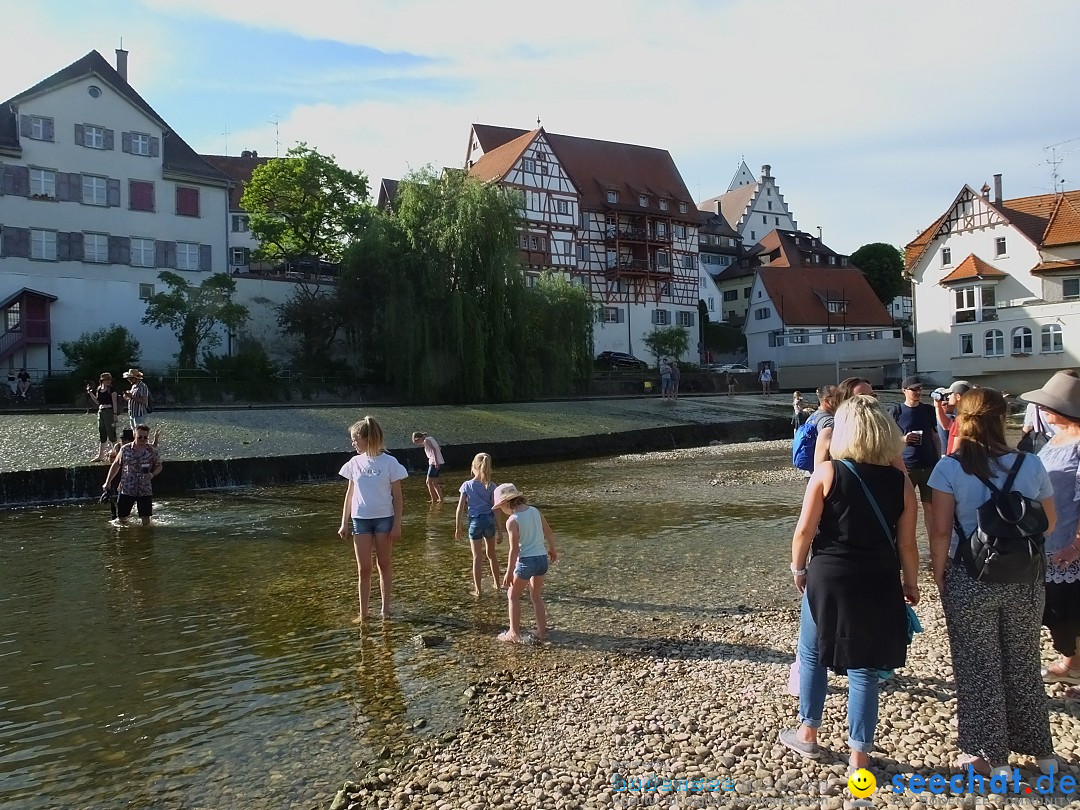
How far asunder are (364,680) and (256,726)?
98 cm

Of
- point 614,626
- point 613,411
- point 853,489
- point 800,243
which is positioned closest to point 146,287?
point 613,411

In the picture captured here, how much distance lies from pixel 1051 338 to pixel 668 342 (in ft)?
74.6

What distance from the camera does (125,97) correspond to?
4500 cm

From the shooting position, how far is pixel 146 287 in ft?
143

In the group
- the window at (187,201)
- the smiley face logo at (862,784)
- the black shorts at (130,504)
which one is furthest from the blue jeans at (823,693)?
the window at (187,201)

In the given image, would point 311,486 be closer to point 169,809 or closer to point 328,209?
point 169,809

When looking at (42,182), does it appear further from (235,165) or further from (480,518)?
(480,518)

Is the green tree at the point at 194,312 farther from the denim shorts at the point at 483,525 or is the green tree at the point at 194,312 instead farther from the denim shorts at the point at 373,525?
the denim shorts at the point at 373,525

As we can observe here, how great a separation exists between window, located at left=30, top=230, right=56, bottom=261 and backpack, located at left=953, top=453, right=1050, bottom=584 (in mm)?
47013

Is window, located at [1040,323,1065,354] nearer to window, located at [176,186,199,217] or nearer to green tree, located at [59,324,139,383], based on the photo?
window, located at [176,186,199,217]

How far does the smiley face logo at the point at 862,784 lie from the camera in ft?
13.5

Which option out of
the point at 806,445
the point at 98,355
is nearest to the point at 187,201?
the point at 98,355

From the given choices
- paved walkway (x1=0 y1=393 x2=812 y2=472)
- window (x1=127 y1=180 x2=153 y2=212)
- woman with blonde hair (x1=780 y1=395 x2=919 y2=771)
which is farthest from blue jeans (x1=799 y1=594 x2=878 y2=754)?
window (x1=127 y1=180 x2=153 y2=212)

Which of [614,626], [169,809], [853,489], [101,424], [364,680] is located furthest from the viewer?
[101,424]
